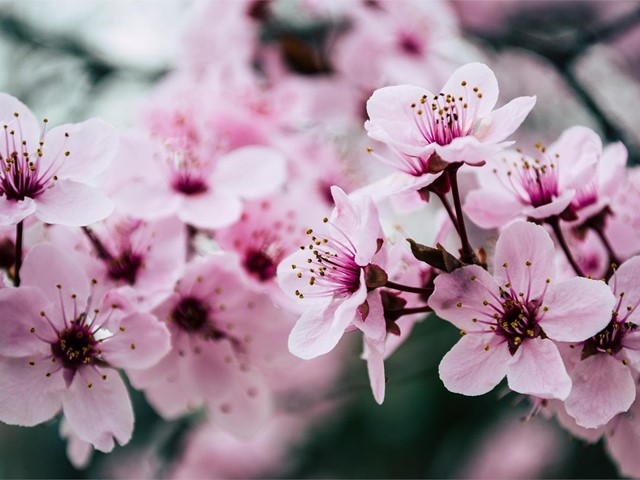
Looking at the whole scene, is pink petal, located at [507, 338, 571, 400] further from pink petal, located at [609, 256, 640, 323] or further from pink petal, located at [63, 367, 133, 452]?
pink petal, located at [63, 367, 133, 452]

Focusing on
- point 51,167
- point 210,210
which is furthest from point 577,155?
point 51,167

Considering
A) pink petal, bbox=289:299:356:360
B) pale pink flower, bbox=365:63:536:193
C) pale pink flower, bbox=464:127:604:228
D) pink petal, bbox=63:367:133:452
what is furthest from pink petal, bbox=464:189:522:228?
pink petal, bbox=63:367:133:452

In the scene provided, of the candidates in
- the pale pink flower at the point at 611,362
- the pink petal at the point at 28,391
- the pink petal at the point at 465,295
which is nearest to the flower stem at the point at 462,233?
the pink petal at the point at 465,295

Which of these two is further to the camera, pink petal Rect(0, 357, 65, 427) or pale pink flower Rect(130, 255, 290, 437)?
pale pink flower Rect(130, 255, 290, 437)

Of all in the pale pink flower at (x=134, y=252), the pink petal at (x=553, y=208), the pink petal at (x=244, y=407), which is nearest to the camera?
the pink petal at (x=553, y=208)

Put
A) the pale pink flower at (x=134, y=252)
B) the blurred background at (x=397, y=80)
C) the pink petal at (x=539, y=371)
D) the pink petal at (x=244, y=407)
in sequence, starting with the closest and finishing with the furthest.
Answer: the pink petal at (x=539, y=371)
the pale pink flower at (x=134, y=252)
the pink petal at (x=244, y=407)
the blurred background at (x=397, y=80)

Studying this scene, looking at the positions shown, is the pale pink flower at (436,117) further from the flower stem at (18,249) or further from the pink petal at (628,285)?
the flower stem at (18,249)
